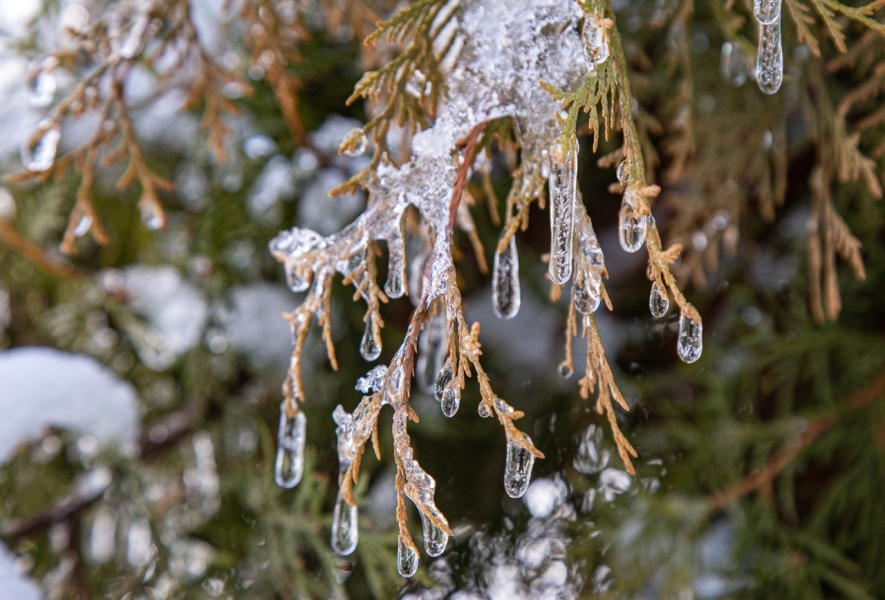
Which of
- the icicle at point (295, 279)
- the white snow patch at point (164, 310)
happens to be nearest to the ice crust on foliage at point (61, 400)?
the white snow patch at point (164, 310)

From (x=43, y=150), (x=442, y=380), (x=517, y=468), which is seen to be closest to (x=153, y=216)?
(x=43, y=150)

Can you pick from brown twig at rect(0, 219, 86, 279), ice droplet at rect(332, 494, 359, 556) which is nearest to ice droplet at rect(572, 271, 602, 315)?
ice droplet at rect(332, 494, 359, 556)

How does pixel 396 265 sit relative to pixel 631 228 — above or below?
below

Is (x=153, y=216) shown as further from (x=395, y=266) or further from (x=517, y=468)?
(x=517, y=468)

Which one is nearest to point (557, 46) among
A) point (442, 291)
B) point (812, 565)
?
point (442, 291)

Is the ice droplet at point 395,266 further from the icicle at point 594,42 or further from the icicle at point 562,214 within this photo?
the icicle at point 594,42
